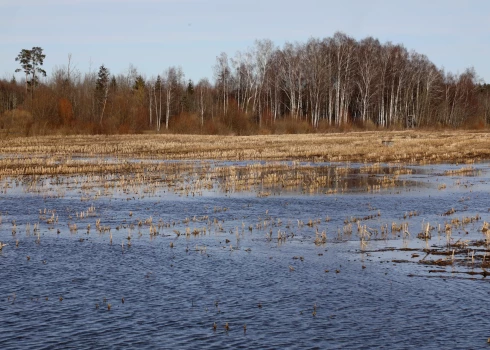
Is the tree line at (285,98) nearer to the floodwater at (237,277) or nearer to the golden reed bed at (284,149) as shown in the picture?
the golden reed bed at (284,149)

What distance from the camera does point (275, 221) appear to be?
20.2m

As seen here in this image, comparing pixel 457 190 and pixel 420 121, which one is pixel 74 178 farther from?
pixel 420 121

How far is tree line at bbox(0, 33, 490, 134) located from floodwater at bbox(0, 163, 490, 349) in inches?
2263

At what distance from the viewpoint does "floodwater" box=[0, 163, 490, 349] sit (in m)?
9.91

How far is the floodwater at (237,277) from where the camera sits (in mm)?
9914

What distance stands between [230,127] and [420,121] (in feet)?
117

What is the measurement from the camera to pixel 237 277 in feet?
43.7

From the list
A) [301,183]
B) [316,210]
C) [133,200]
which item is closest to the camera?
[316,210]

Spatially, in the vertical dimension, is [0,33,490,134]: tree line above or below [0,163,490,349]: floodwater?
above

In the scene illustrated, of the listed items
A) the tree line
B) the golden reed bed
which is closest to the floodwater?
the golden reed bed

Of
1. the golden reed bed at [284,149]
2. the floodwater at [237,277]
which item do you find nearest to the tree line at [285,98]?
the golden reed bed at [284,149]

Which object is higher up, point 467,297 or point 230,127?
point 230,127

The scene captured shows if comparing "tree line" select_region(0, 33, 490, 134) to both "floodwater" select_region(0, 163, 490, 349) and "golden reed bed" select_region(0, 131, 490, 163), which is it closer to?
"golden reed bed" select_region(0, 131, 490, 163)

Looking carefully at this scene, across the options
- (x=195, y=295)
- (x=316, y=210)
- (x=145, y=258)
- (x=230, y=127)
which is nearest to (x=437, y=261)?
(x=195, y=295)
